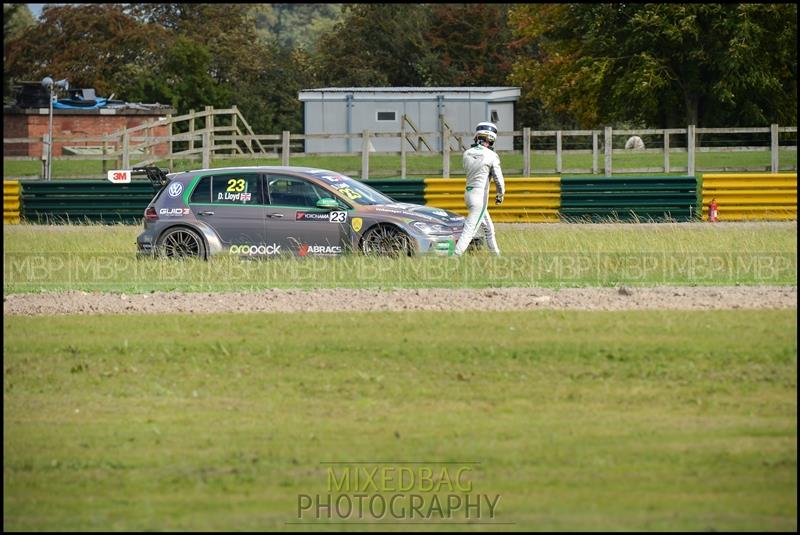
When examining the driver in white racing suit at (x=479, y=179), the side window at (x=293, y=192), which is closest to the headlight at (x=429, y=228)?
the driver in white racing suit at (x=479, y=179)

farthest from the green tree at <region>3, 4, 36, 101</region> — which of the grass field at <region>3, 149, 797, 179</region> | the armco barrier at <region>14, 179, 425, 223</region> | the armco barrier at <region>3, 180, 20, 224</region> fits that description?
the armco barrier at <region>14, 179, 425, 223</region>

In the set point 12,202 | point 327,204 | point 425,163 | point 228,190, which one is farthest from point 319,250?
point 425,163

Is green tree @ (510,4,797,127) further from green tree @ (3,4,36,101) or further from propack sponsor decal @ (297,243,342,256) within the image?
propack sponsor decal @ (297,243,342,256)

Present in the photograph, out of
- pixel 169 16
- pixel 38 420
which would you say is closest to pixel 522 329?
pixel 38 420

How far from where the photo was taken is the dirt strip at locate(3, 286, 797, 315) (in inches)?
464

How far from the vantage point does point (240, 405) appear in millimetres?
8484

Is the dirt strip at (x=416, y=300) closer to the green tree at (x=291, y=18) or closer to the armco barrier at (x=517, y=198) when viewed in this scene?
the armco barrier at (x=517, y=198)

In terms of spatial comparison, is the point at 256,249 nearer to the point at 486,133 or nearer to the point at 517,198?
the point at 486,133

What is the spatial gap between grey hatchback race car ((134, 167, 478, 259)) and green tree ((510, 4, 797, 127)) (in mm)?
24961

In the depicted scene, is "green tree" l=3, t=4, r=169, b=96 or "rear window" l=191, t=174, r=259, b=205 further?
"green tree" l=3, t=4, r=169, b=96

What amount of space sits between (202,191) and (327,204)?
5.51ft

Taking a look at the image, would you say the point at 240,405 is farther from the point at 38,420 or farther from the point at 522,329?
the point at 522,329

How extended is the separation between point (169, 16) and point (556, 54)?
104 ft

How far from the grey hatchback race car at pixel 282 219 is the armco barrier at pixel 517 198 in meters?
8.62
